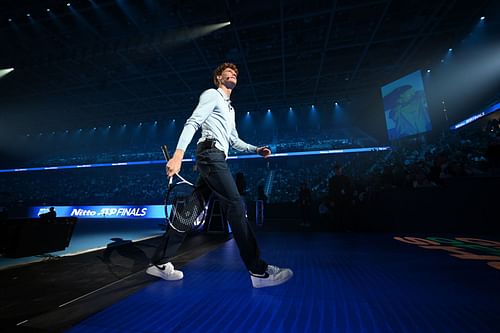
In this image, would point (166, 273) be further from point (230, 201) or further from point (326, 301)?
point (326, 301)

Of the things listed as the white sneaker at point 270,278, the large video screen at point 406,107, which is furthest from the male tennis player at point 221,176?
the large video screen at point 406,107

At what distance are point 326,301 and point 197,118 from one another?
5.30 feet

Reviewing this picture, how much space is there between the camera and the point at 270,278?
166 centimetres

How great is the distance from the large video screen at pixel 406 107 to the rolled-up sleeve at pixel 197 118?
10.7 m

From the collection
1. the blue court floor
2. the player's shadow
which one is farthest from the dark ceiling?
the blue court floor

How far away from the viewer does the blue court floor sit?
3.68 ft

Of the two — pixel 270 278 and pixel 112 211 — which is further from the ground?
pixel 112 211

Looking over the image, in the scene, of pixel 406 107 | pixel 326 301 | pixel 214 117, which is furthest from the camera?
pixel 406 107

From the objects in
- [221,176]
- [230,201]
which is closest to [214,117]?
[221,176]

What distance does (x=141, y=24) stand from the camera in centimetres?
812

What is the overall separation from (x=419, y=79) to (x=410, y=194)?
6760 mm

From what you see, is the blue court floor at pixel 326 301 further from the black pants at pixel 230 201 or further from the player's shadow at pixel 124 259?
the player's shadow at pixel 124 259

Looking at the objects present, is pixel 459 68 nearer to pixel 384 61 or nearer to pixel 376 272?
pixel 384 61

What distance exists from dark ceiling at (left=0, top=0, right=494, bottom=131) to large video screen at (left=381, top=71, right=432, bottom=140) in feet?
4.53
